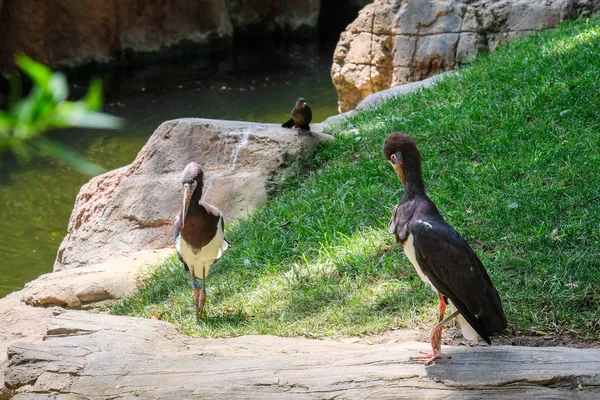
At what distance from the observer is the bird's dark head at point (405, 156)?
398 centimetres

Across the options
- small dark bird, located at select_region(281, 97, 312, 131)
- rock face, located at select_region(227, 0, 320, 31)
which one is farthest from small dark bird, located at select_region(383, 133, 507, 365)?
rock face, located at select_region(227, 0, 320, 31)

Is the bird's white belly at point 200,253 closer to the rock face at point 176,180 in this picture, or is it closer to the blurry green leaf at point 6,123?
the rock face at point 176,180

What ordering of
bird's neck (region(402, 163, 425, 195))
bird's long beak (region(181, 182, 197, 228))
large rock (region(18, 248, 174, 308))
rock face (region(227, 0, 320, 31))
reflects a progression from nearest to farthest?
bird's neck (region(402, 163, 425, 195)), bird's long beak (region(181, 182, 197, 228)), large rock (region(18, 248, 174, 308)), rock face (region(227, 0, 320, 31))

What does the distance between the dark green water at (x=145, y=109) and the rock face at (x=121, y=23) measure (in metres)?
0.72

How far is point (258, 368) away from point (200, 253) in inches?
66.3

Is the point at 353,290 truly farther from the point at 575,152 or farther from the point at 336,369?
the point at 575,152

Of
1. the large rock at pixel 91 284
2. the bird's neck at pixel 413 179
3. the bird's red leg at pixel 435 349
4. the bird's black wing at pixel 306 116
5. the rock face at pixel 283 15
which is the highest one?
the rock face at pixel 283 15

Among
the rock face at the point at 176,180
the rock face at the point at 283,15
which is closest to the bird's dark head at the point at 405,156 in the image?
the rock face at the point at 176,180

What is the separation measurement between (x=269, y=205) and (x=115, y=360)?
3.25 m

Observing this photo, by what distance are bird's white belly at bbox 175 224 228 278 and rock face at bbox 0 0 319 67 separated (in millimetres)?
13804

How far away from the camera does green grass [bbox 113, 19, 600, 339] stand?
4891 mm

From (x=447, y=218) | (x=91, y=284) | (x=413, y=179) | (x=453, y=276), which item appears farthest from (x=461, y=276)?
(x=91, y=284)

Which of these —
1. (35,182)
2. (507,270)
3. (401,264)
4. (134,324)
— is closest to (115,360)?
(134,324)

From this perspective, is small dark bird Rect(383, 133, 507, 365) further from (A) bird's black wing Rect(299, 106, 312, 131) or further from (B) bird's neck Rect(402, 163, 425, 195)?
(A) bird's black wing Rect(299, 106, 312, 131)
